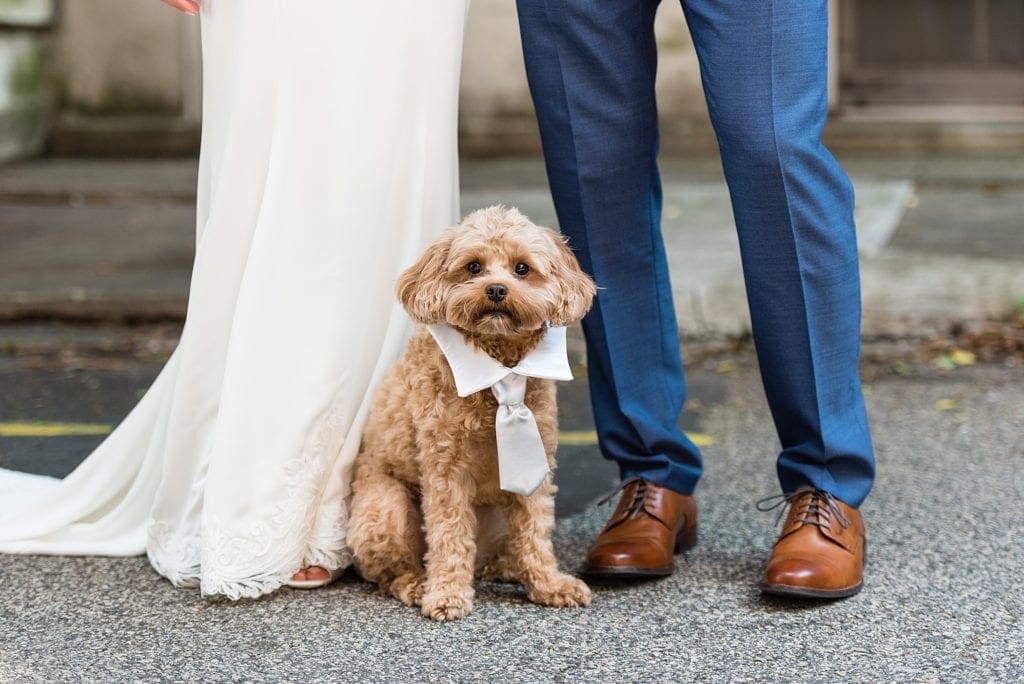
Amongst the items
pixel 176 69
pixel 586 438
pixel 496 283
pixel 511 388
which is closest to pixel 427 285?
pixel 496 283

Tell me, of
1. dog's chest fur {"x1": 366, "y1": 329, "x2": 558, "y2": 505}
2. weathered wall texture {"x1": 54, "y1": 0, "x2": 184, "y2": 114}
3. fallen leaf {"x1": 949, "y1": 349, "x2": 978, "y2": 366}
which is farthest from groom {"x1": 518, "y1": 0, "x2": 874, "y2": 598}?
weathered wall texture {"x1": 54, "y1": 0, "x2": 184, "y2": 114}

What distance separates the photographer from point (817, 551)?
2781 millimetres

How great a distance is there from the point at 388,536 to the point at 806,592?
0.86m

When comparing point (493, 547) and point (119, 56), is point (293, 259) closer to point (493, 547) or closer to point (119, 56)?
point (493, 547)

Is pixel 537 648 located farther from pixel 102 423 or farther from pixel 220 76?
pixel 102 423

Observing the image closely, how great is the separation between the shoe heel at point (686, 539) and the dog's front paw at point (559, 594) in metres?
0.37

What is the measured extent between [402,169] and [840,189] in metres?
0.95

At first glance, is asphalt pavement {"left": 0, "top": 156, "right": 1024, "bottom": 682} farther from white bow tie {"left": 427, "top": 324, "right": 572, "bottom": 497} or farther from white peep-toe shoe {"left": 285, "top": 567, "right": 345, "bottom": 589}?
white bow tie {"left": 427, "top": 324, "right": 572, "bottom": 497}

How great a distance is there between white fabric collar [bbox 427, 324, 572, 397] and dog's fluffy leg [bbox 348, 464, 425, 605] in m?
0.33

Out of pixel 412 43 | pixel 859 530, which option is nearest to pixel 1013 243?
pixel 859 530

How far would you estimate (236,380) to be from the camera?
2875 mm

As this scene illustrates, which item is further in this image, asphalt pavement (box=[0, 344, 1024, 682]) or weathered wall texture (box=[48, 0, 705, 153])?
weathered wall texture (box=[48, 0, 705, 153])

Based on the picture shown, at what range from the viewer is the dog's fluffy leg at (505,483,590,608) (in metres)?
2.78

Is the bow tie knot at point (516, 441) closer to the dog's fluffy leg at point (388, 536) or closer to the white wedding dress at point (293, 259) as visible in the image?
the dog's fluffy leg at point (388, 536)
